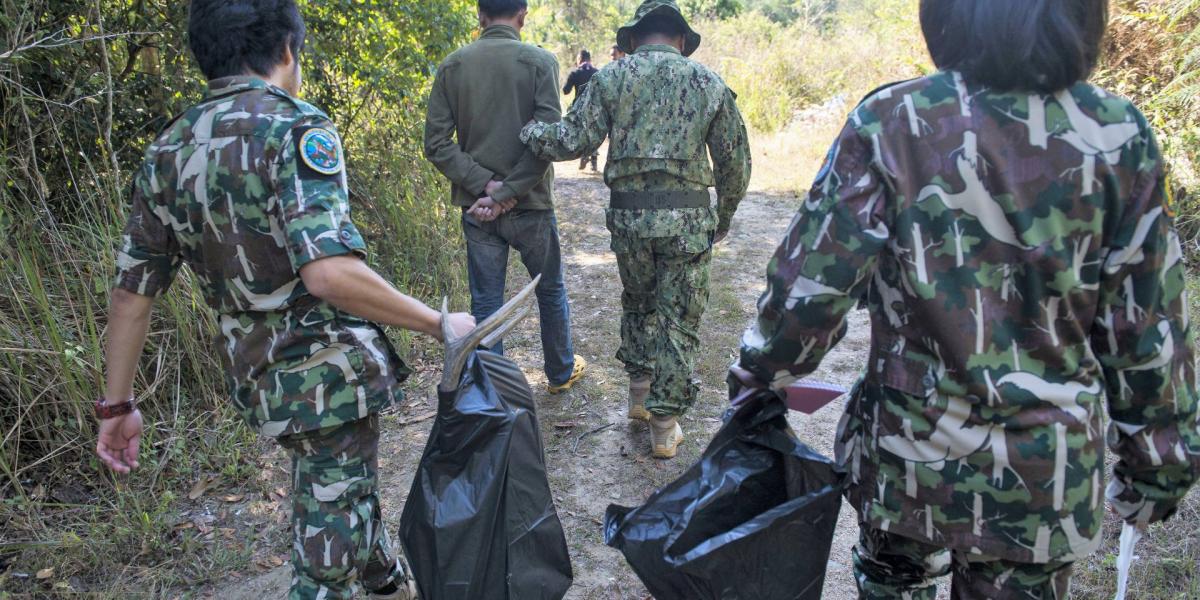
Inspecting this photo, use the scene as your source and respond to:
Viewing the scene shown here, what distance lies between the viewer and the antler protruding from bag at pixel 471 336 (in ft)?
6.33

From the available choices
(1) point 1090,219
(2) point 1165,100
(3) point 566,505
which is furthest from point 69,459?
(2) point 1165,100

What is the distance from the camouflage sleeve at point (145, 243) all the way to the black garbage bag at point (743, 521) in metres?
1.33

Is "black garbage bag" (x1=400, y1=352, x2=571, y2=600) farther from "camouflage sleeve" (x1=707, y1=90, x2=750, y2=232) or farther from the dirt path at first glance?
"camouflage sleeve" (x1=707, y1=90, x2=750, y2=232)

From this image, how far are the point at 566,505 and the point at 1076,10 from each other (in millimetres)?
2716

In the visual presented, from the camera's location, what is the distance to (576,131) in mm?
3523

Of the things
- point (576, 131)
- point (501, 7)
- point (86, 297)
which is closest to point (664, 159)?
point (576, 131)

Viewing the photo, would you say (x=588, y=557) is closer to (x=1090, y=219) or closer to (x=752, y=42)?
(x=1090, y=219)

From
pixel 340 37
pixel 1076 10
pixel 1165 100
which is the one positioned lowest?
→ pixel 1165 100

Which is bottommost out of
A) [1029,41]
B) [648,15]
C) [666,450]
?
[666,450]

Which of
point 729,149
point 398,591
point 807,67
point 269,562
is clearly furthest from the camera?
point 807,67

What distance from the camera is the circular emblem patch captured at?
6.03ft

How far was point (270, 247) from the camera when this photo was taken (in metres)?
1.90

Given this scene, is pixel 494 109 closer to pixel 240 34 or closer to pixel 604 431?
pixel 604 431

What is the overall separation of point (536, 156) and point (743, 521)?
90.6 inches
